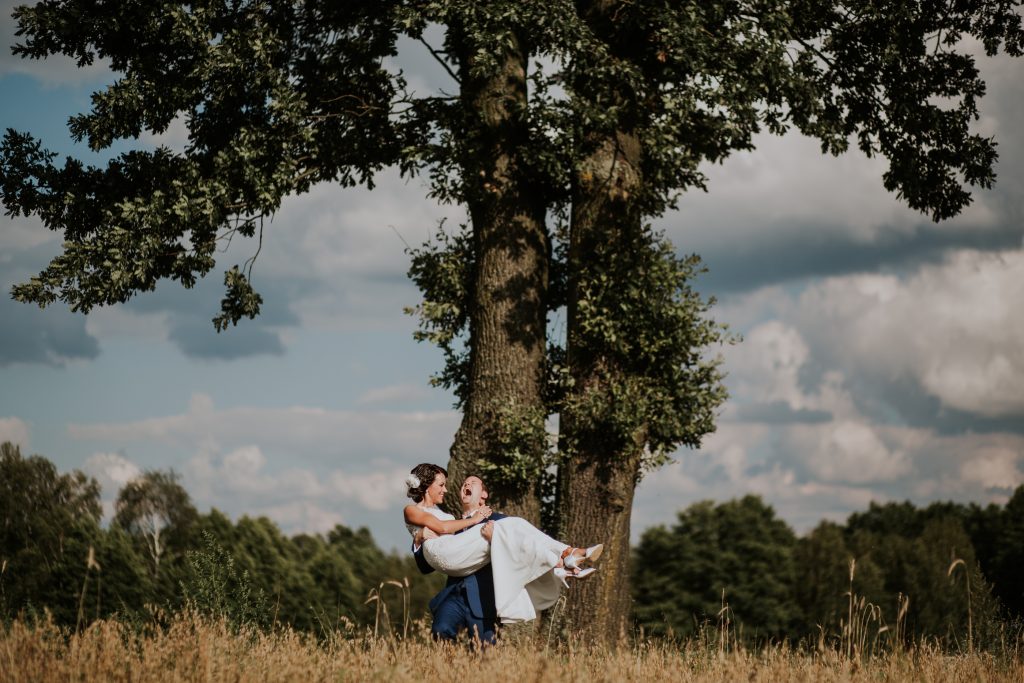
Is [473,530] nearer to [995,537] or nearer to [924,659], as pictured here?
[924,659]

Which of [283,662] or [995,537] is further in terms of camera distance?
[995,537]

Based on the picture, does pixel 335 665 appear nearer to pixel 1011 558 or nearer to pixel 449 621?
pixel 449 621

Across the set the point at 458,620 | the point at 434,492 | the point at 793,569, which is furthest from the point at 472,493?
the point at 793,569

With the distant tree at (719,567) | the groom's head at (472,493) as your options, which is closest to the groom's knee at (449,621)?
the groom's head at (472,493)

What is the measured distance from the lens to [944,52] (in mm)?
16109

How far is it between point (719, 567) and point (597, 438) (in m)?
28.8

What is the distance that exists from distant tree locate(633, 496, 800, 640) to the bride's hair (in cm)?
3035

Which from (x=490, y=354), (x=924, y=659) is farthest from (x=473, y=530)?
(x=490, y=354)

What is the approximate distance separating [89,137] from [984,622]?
13401 millimetres

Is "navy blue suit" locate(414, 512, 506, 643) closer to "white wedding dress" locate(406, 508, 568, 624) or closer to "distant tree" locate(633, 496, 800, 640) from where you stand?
"white wedding dress" locate(406, 508, 568, 624)

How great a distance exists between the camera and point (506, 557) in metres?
9.05

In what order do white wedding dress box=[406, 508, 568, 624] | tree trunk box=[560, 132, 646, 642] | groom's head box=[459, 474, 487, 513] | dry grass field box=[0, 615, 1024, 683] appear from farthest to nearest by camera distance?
tree trunk box=[560, 132, 646, 642] < groom's head box=[459, 474, 487, 513] < white wedding dress box=[406, 508, 568, 624] < dry grass field box=[0, 615, 1024, 683]

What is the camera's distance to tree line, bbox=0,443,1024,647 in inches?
1312

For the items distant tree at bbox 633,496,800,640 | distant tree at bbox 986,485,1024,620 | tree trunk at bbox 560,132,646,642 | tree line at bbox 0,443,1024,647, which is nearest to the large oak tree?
tree trunk at bbox 560,132,646,642
